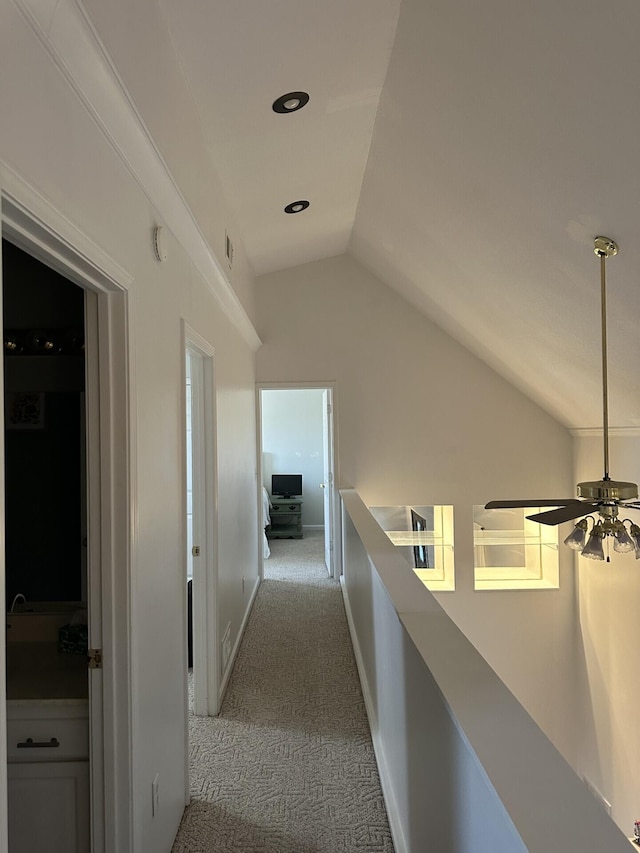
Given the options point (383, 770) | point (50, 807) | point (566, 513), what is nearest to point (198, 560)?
point (383, 770)

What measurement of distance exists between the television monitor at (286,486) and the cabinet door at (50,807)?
254 inches

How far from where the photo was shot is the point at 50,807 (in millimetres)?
1705

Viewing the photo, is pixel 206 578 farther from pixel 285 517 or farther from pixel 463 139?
pixel 285 517

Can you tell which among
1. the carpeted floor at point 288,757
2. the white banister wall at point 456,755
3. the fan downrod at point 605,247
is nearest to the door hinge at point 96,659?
the white banister wall at point 456,755

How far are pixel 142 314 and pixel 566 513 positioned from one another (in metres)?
1.90

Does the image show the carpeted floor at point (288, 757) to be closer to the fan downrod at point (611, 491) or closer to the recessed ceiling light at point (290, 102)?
the fan downrod at point (611, 491)

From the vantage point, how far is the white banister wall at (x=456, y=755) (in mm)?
863

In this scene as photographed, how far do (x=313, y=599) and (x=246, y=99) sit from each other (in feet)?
12.7

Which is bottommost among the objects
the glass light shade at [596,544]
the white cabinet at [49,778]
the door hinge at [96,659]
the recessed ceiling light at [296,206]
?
the white cabinet at [49,778]

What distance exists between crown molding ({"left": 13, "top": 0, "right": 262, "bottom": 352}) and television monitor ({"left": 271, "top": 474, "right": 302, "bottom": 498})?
19.7 ft

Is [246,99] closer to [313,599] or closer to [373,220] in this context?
[373,220]

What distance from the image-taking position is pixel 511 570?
19.2 ft

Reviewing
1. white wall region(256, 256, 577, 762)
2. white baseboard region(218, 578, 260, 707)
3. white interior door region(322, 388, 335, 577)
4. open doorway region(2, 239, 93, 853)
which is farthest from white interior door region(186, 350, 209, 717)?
white interior door region(322, 388, 335, 577)

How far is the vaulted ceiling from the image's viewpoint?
1788mm
